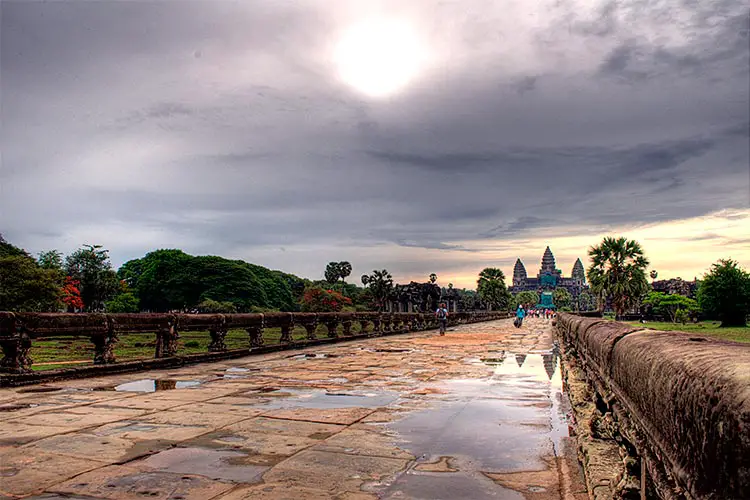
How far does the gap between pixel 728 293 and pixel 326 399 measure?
6223cm

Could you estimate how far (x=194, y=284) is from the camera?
88.1 metres

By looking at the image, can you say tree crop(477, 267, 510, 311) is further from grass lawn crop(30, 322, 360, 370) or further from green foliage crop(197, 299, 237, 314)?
grass lawn crop(30, 322, 360, 370)

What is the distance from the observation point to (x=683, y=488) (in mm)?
1583

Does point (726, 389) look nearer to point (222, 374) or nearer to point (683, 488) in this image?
point (683, 488)

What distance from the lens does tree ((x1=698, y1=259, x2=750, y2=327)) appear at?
57062 millimetres

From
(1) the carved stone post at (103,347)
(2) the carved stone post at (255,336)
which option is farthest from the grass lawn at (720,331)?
(1) the carved stone post at (103,347)

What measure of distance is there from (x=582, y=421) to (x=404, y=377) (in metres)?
5.12

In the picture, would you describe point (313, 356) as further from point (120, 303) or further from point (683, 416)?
point (120, 303)

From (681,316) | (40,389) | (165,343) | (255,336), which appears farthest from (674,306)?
(40,389)

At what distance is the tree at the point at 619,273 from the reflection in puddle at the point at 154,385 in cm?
5842

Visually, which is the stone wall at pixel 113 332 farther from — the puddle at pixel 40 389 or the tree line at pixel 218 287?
the tree line at pixel 218 287

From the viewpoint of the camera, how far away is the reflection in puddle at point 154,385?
318 inches

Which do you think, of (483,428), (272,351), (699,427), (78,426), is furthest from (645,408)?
Answer: (272,351)

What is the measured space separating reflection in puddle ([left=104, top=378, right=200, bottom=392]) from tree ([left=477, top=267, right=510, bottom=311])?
11953 cm
